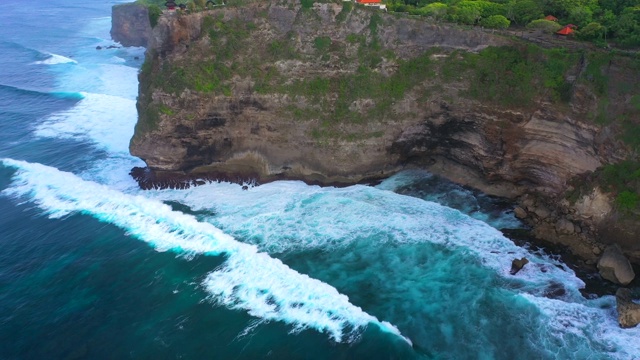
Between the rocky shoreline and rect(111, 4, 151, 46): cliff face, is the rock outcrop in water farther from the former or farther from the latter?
rect(111, 4, 151, 46): cliff face

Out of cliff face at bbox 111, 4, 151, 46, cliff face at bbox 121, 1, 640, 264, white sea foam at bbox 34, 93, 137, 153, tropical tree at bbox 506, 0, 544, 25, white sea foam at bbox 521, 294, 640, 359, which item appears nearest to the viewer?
white sea foam at bbox 521, 294, 640, 359

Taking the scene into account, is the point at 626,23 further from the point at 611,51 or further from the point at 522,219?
the point at 522,219

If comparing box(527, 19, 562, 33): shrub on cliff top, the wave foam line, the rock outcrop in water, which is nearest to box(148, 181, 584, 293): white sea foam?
the wave foam line

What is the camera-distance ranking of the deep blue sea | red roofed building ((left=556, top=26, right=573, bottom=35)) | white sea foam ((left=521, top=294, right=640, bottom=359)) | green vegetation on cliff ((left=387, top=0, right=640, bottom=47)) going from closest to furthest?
white sea foam ((left=521, top=294, right=640, bottom=359)), the deep blue sea, green vegetation on cliff ((left=387, top=0, right=640, bottom=47)), red roofed building ((left=556, top=26, right=573, bottom=35))

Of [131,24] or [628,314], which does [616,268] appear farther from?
[131,24]

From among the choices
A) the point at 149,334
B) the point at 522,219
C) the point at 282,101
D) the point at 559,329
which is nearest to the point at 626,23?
the point at 522,219

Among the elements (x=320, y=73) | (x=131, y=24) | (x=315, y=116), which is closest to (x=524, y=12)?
(x=320, y=73)
